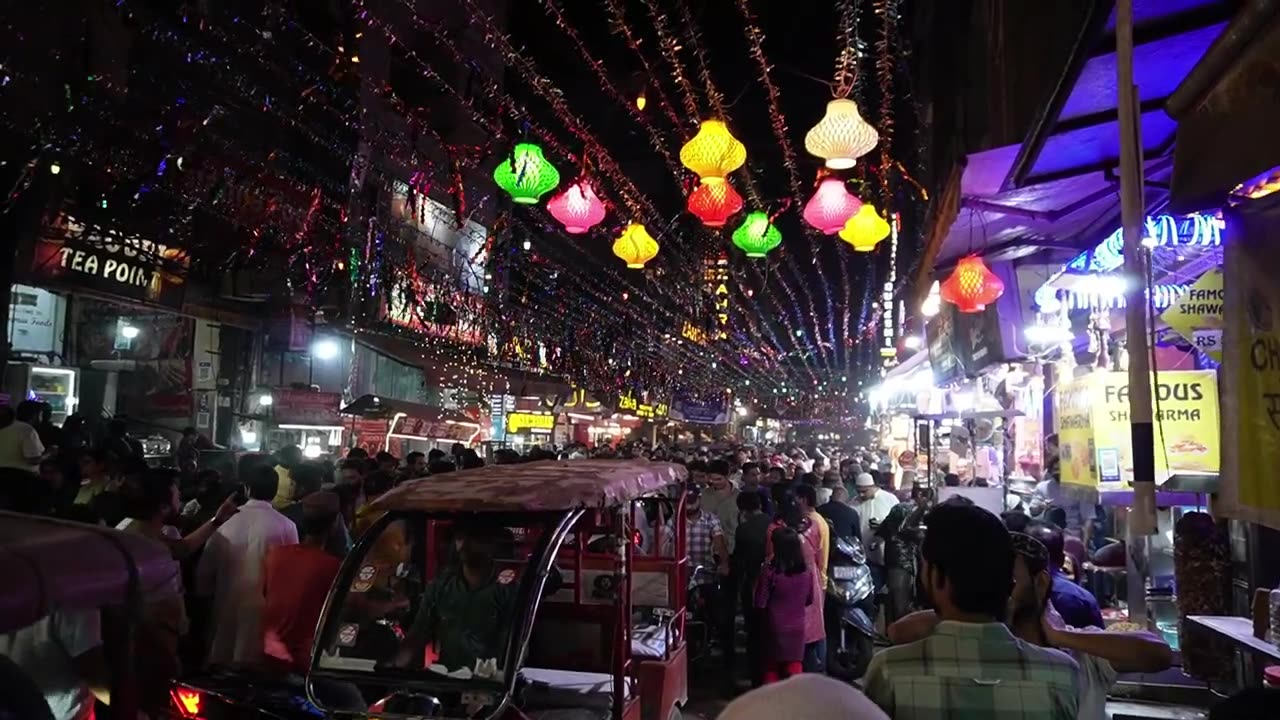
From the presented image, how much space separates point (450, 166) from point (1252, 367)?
38.3ft

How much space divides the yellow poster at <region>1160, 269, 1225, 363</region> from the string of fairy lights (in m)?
2.88

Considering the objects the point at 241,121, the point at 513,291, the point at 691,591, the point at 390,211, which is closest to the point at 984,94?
the point at 691,591

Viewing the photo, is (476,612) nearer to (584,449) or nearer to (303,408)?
(303,408)

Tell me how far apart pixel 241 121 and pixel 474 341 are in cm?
860

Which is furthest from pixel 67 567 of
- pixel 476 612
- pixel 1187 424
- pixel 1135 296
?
pixel 1187 424

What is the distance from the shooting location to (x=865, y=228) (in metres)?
10.3

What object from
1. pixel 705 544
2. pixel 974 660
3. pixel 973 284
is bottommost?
pixel 705 544

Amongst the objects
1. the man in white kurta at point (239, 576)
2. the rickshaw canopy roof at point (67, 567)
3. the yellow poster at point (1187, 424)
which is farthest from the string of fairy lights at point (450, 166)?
the rickshaw canopy roof at point (67, 567)

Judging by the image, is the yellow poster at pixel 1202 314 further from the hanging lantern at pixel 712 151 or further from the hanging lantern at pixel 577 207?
the hanging lantern at pixel 577 207

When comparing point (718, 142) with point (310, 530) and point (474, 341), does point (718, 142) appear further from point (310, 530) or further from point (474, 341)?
point (474, 341)

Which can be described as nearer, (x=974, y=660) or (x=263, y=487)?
(x=974, y=660)

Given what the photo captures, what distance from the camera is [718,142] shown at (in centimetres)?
838

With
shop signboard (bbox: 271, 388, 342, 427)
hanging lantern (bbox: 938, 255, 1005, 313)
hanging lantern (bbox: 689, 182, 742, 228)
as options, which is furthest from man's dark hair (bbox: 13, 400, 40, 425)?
hanging lantern (bbox: 938, 255, 1005, 313)

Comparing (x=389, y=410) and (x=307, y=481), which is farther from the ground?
(x=389, y=410)
